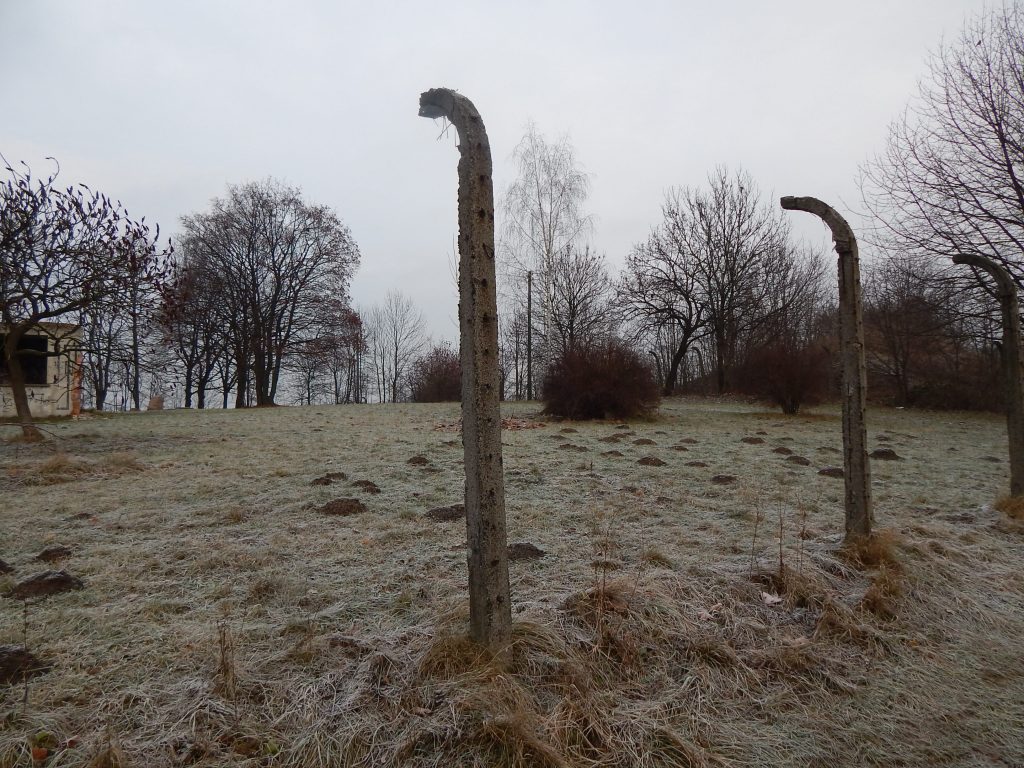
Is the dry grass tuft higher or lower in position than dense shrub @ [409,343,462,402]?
lower

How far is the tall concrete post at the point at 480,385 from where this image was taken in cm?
196

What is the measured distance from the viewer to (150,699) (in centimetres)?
182

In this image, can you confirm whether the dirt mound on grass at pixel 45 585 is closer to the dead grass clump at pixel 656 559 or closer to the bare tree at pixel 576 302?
the dead grass clump at pixel 656 559

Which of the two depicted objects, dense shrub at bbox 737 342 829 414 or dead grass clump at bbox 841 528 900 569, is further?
dense shrub at bbox 737 342 829 414

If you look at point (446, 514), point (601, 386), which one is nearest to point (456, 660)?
point (446, 514)

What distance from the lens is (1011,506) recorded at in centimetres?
438

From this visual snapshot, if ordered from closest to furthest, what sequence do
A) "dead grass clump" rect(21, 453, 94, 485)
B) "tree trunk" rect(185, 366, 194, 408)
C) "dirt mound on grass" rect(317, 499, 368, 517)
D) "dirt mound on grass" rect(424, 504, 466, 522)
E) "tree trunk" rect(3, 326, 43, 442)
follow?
"dirt mound on grass" rect(424, 504, 466, 522) → "dirt mound on grass" rect(317, 499, 368, 517) → "dead grass clump" rect(21, 453, 94, 485) → "tree trunk" rect(3, 326, 43, 442) → "tree trunk" rect(185, 366, 194, 408)

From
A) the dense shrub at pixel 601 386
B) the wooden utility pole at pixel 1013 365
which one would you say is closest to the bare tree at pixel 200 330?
the dense shrub at pixel 601 386

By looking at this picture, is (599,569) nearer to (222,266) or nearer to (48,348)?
(48,348)

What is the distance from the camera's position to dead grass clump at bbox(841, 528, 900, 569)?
3.08 meters

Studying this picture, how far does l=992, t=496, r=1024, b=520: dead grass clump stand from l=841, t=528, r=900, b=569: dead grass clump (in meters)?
1.76

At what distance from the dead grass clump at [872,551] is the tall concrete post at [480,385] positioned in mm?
2215

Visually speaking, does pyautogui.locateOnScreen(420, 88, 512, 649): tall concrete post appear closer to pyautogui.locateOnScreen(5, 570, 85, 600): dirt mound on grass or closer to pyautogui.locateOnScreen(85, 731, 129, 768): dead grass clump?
pyautogui.locateOnScreen(85, 731, 129, 768): dead grass clump

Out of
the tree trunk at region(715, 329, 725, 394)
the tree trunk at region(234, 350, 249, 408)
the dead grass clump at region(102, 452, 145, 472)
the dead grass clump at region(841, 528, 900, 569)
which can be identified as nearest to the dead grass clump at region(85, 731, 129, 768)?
the dead grass clump at region(841, 528, 900, 569)
